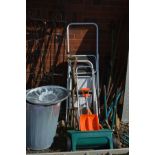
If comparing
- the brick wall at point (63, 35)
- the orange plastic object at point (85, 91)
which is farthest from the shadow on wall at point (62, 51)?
the orange plastic object at point (85, 91)

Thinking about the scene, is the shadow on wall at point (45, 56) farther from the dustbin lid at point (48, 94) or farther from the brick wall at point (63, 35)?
the dustbin lid at point (48, 94)

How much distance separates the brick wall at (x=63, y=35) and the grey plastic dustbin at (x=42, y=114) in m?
0.53

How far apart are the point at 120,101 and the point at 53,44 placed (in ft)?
3.36

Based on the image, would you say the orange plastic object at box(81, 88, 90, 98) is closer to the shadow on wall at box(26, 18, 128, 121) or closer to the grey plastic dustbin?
the grey plastic dustbin

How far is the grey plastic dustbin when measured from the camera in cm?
393

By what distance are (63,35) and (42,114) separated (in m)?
1.09

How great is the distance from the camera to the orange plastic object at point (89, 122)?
413 centimetres

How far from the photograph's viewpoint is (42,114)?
3936 millimetres

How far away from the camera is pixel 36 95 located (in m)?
4.11

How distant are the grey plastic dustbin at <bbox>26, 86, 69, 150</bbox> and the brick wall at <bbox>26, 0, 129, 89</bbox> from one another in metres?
0.53
